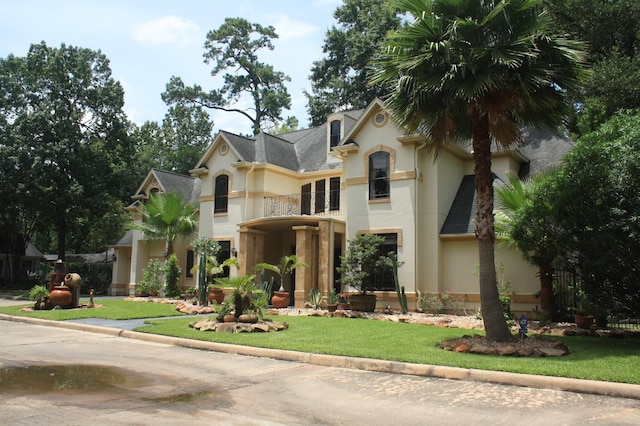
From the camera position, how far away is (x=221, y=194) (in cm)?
2694

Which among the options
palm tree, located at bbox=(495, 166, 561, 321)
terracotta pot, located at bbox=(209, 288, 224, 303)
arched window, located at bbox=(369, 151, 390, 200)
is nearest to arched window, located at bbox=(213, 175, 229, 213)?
terracotta pot, located at bbox=(209, 288, 224, 303)

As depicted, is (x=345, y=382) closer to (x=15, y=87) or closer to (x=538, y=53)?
(x=538, y=53)

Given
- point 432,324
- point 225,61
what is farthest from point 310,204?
point 225,61

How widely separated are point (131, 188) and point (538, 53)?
33176 mm

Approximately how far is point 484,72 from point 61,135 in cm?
2952

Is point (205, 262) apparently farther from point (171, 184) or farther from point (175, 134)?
point (175, 134)

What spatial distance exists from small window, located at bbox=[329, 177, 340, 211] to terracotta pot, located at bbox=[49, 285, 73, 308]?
11.3 metres

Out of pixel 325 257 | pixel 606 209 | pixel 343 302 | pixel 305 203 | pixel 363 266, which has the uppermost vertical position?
pixel 305 203

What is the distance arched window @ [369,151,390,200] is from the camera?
71.5 ft

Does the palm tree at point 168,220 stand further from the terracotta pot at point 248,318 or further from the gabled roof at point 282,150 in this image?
the terracotta pot at point 248,318

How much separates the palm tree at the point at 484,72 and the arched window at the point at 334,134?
1286 cm

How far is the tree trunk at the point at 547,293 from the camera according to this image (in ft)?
56.4

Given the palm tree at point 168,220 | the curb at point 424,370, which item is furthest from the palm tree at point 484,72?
the palm tree at point 168,220

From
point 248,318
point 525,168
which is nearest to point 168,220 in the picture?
point 248,318
